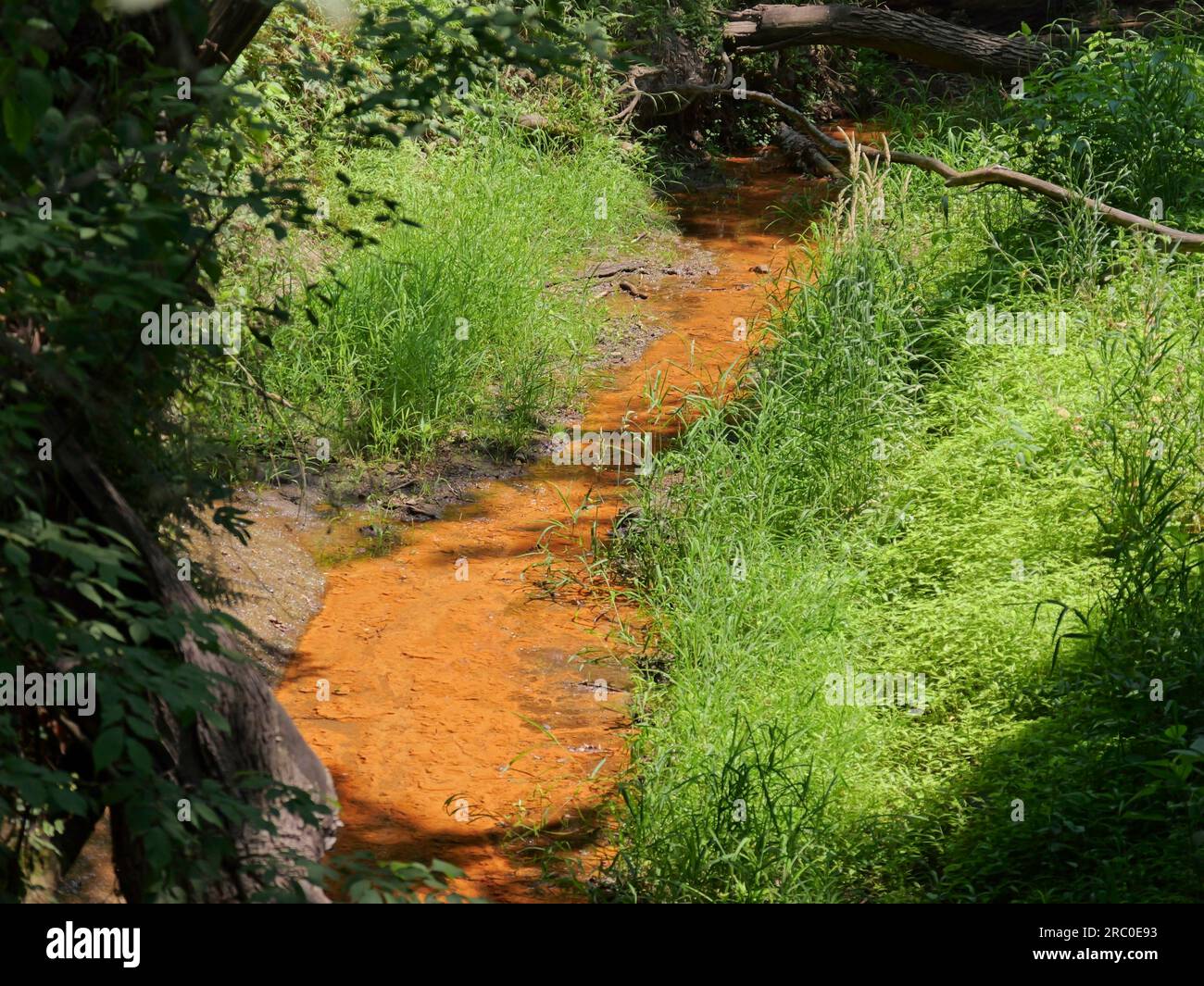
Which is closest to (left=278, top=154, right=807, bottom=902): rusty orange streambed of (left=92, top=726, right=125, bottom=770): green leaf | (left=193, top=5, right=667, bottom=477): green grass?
(left=193, top=5, right=667, bottom=477): green grass

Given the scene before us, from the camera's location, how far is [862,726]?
454cm

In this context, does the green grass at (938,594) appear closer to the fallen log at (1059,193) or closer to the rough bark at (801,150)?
the fallen log at (1059,193)

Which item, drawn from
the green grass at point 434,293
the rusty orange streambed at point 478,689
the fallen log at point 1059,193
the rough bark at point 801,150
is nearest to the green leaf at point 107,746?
the rusty orange streambed at point 478,689

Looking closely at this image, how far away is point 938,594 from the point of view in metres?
5.29

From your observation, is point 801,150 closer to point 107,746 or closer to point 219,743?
point 219,743

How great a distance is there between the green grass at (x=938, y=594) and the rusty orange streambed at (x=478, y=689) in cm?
31

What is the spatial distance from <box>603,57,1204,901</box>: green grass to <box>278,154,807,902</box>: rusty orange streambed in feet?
1.00

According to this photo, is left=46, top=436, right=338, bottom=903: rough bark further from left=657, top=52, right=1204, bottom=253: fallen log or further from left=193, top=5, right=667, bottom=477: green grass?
left=657, top=52, right=1204, bottom=253: fallen log

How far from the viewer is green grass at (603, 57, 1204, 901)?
12.8 ft

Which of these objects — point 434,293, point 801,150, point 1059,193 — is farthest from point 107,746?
point 801,150

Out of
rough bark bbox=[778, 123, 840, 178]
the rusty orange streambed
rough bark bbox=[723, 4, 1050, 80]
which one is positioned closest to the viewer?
the rusty orange streambed

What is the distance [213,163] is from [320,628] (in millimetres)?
3123

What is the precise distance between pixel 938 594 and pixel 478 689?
6.66ft
